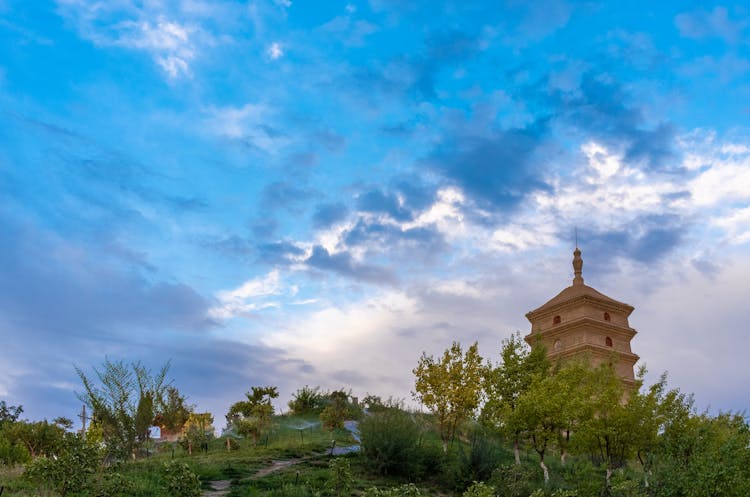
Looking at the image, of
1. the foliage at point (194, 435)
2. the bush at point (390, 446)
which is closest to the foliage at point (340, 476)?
the bush at point (390, 446)

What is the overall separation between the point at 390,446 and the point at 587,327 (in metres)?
28.1

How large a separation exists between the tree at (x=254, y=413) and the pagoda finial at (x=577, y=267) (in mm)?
27323

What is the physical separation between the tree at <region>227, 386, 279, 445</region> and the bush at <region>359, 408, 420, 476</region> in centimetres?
829

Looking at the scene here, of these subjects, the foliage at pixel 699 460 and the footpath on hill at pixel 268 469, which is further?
the footpath on hill at pixel 268 469

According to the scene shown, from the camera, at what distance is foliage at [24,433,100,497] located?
15578 mm

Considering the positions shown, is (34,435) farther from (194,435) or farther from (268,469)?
(268,469)

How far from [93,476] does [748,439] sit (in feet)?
57.7

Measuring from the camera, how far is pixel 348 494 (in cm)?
1841

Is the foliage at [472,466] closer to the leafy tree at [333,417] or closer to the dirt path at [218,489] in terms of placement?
the dirt path at [218,489]

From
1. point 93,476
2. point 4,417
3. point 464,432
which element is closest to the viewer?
point 93,476

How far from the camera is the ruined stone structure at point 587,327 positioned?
47.4 m

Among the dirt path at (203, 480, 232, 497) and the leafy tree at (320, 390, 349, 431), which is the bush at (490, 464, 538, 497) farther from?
the leafy tree at (320, 390, 349, 431)

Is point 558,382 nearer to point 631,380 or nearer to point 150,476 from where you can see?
point 150,476

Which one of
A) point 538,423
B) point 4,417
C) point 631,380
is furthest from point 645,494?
point 4,417
